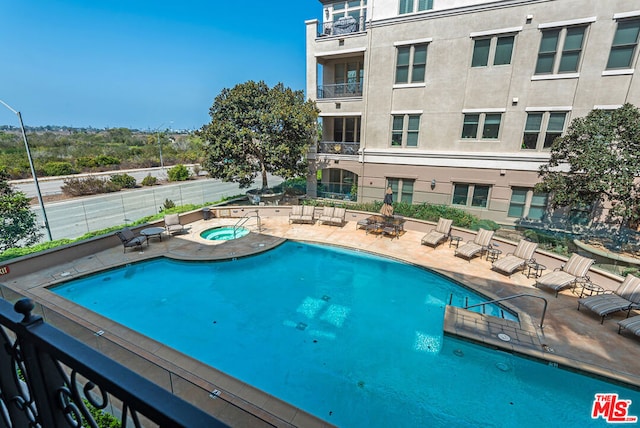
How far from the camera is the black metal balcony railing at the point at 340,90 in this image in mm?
20875

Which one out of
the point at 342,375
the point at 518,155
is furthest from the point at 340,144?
the point at 342,375

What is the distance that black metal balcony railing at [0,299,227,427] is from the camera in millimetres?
1105

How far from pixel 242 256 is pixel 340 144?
37.5ft

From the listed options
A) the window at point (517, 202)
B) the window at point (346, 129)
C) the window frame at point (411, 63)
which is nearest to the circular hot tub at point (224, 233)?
the window at point (346, 129)

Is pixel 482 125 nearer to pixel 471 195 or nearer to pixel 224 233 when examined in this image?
pixel 471 195

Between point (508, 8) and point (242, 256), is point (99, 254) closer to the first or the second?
point (242, 256)

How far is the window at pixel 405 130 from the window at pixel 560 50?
6.38 m

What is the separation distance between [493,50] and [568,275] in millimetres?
12337

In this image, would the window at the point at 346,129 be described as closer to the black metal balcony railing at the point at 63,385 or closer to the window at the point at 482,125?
the window at the point at 482,125

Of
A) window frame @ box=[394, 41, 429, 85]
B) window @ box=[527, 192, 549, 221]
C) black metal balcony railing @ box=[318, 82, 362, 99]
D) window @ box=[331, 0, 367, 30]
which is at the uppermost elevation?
window @ box=[331, 0, 367, 30]

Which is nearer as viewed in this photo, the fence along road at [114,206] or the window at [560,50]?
the window at [560,50]

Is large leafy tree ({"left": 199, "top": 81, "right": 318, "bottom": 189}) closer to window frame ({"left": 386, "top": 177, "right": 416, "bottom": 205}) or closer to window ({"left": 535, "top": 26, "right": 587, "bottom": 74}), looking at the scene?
window frame ({"left": 386, "top": 177, "right": 416, "bottom": 205})

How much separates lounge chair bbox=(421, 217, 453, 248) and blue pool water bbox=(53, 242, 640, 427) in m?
2.25

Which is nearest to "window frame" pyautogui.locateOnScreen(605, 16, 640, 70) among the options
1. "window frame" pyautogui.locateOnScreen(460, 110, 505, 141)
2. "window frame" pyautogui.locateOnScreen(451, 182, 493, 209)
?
"window frame" pyautogui.locateOnScreen(460, 110, 505, 141)
